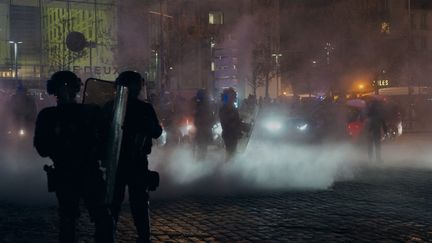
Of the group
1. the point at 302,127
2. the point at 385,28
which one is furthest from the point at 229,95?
the point at 302,127

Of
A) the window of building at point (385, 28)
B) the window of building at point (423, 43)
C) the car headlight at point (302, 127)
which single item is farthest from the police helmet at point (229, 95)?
the window of building at point (423, 43)

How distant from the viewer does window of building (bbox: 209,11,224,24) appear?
434 inches

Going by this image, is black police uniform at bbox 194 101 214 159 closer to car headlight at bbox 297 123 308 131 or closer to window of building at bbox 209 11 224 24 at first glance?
window of building at bbox 209 11 224 24

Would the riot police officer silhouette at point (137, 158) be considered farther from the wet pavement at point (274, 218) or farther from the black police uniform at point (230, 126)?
the black police uniform at point (230, 126)

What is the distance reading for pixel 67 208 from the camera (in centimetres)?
404

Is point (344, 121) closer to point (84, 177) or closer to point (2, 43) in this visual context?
point (84, 177)

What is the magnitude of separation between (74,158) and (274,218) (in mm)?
2859

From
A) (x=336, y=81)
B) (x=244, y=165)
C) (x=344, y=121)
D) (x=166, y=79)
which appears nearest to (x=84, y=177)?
(x=244, y=165)

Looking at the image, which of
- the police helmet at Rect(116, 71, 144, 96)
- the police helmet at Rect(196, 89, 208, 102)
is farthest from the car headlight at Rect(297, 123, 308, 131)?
the police helmet at Rect(116, 71, 144, 96)

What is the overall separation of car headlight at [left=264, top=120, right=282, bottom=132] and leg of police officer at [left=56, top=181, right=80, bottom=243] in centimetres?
1319

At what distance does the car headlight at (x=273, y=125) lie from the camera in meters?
17.0

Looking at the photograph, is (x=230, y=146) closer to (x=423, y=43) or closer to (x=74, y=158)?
(x=74, y=158)

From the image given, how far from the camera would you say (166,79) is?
19.6m

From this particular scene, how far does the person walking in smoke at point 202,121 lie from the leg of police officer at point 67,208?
6888 mm
